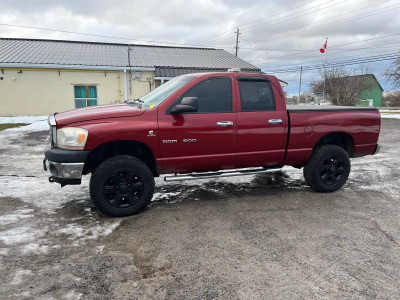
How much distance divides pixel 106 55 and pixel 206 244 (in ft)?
64.2

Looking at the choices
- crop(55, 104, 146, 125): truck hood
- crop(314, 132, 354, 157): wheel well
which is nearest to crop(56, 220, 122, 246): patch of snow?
crop(55, 104, 146, 125): truck hood

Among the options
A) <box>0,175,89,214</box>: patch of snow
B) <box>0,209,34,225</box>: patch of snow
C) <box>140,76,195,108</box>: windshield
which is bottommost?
<box>0,209,34,225</box>: patch of snow

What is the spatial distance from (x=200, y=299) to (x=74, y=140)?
2400mm

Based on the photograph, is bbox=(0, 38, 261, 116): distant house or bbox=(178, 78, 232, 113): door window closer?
bbox=(178, 78, 232, 113): door window

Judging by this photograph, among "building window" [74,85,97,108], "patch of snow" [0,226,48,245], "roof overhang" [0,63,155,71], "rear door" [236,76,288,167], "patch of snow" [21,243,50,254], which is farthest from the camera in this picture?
"building window" [74,85,97,108]

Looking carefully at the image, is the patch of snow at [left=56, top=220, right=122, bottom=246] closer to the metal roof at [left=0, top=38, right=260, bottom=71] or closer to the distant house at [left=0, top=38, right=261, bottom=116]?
the distant house at [left=0, top=38, right=261, bottom=116]

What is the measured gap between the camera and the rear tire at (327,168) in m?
4.95

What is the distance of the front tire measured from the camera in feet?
12.7

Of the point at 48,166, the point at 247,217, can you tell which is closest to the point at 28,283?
the point at 48,166

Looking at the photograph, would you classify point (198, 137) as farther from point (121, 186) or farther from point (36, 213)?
point (36, 213)

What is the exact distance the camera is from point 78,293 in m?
2.47

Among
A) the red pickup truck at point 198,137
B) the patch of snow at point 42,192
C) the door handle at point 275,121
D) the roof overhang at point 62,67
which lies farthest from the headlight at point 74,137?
the roof overhang at point 62,67

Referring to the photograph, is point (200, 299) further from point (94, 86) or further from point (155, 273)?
point (94, 86)

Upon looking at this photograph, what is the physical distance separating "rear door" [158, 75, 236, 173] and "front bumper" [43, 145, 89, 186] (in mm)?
1036
